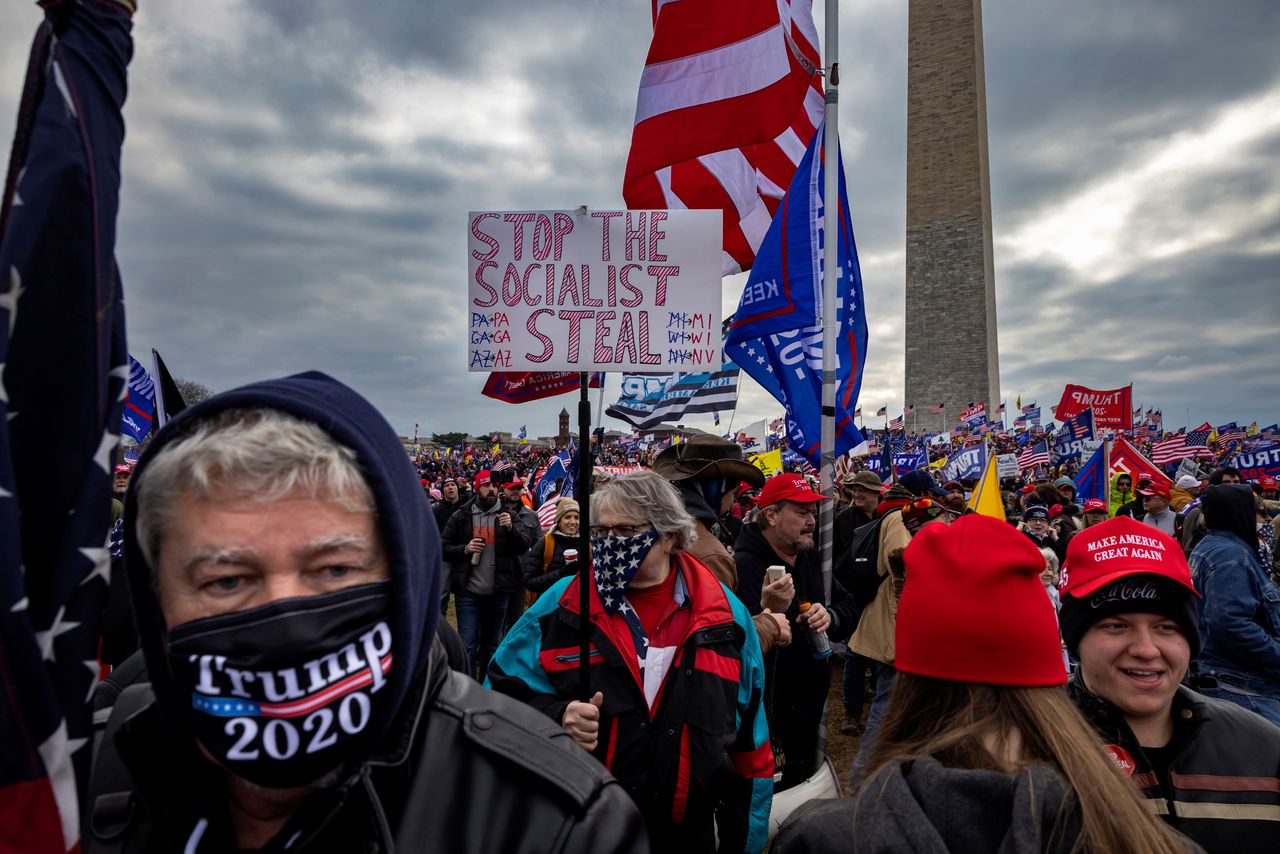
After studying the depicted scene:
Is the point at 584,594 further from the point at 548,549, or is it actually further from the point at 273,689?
the point at 548,549

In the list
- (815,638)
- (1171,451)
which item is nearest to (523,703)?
(815,638)

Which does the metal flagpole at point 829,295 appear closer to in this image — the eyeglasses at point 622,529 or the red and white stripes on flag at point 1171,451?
the eyeglasses at point 622,529

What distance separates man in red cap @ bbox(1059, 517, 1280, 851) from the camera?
1688mm

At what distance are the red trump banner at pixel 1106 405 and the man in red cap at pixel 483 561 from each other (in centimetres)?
1404

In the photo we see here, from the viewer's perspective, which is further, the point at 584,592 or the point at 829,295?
the point at 829,295

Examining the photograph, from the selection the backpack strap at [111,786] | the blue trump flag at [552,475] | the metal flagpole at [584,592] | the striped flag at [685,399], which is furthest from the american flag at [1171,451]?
the backpack strap at [111,786]

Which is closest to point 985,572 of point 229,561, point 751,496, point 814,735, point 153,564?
point 229,561

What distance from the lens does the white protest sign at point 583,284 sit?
2.79 m

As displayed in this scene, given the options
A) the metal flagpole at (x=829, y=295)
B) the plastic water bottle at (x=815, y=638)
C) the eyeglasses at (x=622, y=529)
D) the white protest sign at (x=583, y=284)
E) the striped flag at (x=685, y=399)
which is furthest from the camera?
the striped flag at (x=685, y=399)

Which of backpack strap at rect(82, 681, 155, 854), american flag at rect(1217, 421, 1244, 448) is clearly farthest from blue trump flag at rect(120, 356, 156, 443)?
american flag at rect(1217, 421, 1244, 448)

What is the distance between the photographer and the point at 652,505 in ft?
8.40

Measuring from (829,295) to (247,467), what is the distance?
3648mm

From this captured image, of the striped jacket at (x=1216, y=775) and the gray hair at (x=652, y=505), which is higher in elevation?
the gray hair at (x=652, y=505)

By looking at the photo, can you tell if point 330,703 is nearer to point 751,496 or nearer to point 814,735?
point 814,735
